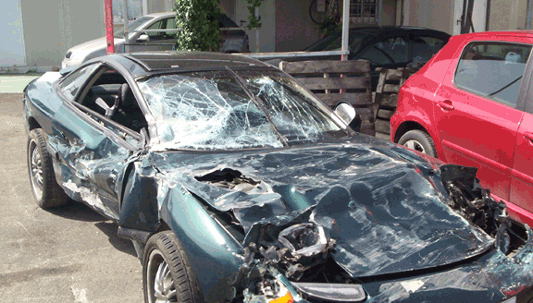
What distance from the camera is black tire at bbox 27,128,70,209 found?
4.55 meters

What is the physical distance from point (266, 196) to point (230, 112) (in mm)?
1157

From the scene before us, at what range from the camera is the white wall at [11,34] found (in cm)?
1493

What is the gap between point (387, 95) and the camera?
6.83 meters

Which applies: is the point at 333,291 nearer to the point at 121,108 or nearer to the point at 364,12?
the point at 121,108

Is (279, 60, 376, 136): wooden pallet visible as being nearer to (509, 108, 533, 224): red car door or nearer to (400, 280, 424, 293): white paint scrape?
(509, 108, 533, 224): red car door

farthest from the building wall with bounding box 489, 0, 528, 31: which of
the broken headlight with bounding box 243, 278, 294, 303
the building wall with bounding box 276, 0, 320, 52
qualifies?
the broken headlight with bounding box 243, 278, 294, 303

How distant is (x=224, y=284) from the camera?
225cm

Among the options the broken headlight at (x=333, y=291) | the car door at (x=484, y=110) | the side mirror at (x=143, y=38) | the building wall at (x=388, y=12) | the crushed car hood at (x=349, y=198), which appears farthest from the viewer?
the building wall at (x=388, y=12)

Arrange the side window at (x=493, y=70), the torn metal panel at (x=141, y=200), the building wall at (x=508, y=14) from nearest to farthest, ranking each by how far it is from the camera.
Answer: the torn metal panel at (x=141, y=200) < the side window at (x=493, y=70) < the building wall at (x=508, y=14)

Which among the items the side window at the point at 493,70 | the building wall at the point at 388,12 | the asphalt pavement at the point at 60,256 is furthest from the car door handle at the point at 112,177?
the building wall at the point at 388,12

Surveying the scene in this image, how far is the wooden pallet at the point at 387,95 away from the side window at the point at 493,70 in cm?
207

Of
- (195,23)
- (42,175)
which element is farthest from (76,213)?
(195,23)

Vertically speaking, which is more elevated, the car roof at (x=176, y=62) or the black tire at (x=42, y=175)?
the car roof at (x=176, y=62)

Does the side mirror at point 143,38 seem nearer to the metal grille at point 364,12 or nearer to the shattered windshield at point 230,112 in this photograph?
the metal grille at point 364,12
